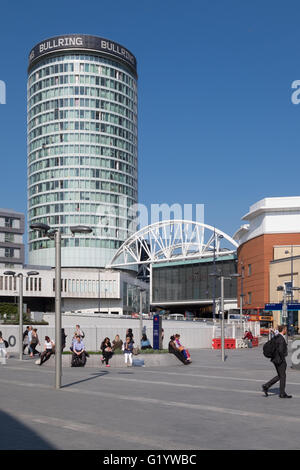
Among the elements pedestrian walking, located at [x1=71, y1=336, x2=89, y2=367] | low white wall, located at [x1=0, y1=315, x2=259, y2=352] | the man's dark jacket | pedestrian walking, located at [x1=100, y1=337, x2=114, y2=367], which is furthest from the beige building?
the man's dark jacket

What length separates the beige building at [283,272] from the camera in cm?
8297

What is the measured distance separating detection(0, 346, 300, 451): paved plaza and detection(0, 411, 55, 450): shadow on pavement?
0.05 feet

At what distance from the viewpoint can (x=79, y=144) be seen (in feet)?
482

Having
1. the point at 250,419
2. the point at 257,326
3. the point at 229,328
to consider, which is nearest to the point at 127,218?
the point at 257,326

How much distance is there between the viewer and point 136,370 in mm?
25281

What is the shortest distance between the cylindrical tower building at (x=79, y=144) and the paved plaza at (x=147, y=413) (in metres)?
127

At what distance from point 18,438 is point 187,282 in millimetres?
129168

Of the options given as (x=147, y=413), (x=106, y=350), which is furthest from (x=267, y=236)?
(x=147, y=413)

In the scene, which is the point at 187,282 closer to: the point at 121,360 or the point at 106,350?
the point at 121,360

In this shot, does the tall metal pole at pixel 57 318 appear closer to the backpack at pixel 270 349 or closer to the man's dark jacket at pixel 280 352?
the backpack at pixel 270 349

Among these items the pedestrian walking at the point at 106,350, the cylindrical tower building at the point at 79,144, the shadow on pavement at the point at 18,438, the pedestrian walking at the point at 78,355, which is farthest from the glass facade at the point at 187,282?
the shadow on pavement at the point at 18,438

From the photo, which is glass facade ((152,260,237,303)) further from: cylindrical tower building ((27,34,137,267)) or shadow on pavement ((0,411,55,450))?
shadow on pavement ((0,411,55,450))

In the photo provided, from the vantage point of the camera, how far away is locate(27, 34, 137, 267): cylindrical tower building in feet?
482
